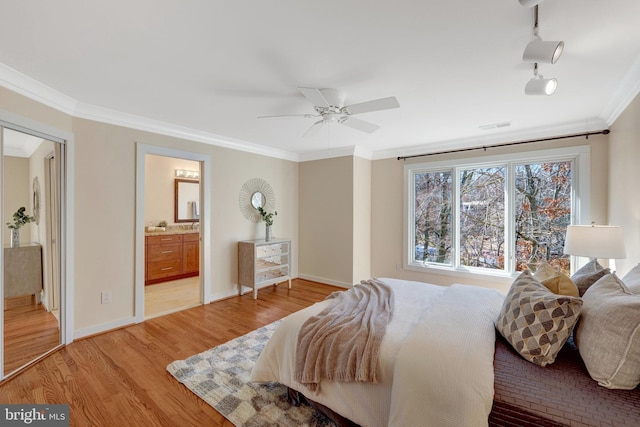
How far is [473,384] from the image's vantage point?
121 cm

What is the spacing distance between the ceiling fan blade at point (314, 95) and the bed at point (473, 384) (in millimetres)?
1739

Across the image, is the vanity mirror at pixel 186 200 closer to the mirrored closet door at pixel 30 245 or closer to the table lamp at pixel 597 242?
the mirrored closet door at pixel 30 245

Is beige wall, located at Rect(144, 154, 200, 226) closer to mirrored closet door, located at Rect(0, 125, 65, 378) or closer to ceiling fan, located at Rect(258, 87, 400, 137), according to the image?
mirrored closet door, located at Rect(0, 125, 65, 378)

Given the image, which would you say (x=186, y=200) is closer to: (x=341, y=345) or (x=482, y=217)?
(x=341, y=345)

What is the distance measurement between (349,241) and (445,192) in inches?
69.4

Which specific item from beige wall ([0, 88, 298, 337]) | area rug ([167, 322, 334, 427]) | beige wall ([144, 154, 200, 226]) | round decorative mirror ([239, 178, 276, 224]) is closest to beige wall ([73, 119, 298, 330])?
beige wall ([0, 88, 298, 337])

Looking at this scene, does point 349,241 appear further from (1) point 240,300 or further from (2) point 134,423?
(2) point 134,423

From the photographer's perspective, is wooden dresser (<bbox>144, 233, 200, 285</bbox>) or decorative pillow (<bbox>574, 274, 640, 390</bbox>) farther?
wooden dresser (<bbox>144, 233, 200, 285</bbox>)

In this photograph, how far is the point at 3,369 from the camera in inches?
84.0

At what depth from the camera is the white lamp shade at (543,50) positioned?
1493 millimetres

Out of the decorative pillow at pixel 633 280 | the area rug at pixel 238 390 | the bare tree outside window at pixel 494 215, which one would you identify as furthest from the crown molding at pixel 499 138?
the area rug at pixel 238 390

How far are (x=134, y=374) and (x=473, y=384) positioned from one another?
2.49 metres

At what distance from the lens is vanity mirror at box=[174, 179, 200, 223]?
18.8ft

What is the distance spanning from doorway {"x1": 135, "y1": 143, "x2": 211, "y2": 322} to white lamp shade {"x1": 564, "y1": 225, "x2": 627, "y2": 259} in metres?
4.22
